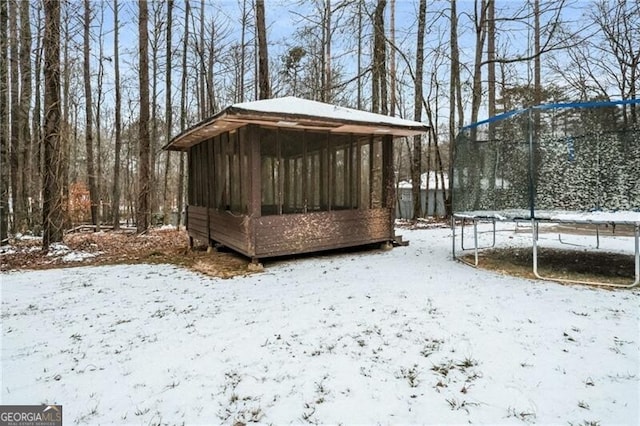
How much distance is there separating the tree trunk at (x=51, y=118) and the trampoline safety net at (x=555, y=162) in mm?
7561

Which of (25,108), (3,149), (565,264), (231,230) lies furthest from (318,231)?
(25,108)

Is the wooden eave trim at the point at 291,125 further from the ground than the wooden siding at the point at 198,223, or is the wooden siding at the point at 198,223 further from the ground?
the wooden eave trim at the point at 291,125

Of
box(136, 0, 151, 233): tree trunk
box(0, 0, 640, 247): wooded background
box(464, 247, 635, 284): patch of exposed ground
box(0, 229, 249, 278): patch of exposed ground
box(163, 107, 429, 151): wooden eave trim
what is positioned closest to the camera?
box(464, 247, 635, 284): patch of exposed ground

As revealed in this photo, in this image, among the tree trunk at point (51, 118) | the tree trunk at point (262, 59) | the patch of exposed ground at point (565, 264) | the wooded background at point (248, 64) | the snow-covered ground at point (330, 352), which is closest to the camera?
the snow-covered ground at point (330, 352)

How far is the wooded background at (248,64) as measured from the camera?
850 centimetres

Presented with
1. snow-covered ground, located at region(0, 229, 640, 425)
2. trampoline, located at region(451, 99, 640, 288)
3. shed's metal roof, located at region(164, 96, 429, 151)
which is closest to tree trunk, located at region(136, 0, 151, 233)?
shed's metal roof, located at region(164, 96, 429, 151)

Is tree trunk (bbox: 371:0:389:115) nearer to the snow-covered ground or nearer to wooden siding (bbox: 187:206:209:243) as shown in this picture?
wooden siding (bbox: 187:206:209:243)

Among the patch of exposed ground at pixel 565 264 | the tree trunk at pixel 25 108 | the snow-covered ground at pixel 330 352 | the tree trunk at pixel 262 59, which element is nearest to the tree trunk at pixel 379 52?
the tree trunk at pixel 262 59

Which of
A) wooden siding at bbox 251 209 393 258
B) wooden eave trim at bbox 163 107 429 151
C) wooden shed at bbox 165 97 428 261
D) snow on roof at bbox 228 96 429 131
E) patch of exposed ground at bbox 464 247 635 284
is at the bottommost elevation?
patch of exposed ground at bbox 464 247 635 284

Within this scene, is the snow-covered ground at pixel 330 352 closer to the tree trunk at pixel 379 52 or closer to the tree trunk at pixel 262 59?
the tree trunk at pixel 262 59

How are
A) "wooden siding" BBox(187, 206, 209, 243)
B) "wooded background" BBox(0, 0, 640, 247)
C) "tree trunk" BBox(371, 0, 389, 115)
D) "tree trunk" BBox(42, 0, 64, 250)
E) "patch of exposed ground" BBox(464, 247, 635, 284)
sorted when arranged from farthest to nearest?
1. "tree trunk" BBox(371, 0, 389, 115)
2. "wooded background" BBox(0, 0, 640, 247)
3. "wooden siding" BBox(187, 206, 209, 243)
4. "tree trunk" BBox(42, 0, 64, 250)
5. "patch of exposed ground" BBox(464, 247, 635, 284)

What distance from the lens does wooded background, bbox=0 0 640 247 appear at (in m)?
A: 8.50

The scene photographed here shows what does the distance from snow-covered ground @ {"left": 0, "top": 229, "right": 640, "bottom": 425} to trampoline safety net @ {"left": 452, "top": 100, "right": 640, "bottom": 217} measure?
1851 mm

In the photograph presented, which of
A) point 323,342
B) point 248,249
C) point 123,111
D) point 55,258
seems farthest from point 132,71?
point 323,342
